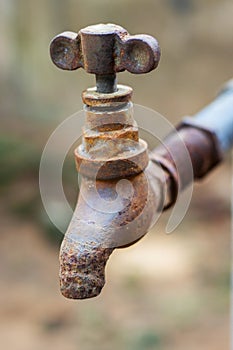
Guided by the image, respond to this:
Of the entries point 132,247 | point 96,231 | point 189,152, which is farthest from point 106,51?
point 132,247

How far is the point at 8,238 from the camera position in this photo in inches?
112

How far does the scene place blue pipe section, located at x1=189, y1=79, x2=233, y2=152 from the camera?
854 millimetres

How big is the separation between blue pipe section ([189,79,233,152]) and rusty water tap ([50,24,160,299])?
0.30m

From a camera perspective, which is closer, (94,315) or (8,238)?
(94,315)

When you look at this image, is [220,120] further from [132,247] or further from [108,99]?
[132,247]

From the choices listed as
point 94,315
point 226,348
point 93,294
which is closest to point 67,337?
point 94,315

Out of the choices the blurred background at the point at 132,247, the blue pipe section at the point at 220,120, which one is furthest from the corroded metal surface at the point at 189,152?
the blurred background at the point at 132,247

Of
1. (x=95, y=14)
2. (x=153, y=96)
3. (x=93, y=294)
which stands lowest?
(x=153, y=96)

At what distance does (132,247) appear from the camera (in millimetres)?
2717

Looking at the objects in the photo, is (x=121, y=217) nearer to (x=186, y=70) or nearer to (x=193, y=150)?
(x=193, y=150)

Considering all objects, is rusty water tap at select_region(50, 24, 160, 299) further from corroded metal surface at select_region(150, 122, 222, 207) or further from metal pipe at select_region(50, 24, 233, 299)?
corroded metal surface at select_region(150, 122, 222, 207)

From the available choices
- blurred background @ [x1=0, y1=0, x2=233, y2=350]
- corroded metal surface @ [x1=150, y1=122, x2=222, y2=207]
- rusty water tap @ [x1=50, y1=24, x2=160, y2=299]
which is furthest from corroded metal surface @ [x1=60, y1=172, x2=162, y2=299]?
blurred background @ [x1=0, y1=0, x2=233, y2=350]

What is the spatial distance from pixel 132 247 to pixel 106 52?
2.23 metres

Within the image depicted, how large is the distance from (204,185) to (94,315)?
993mm
